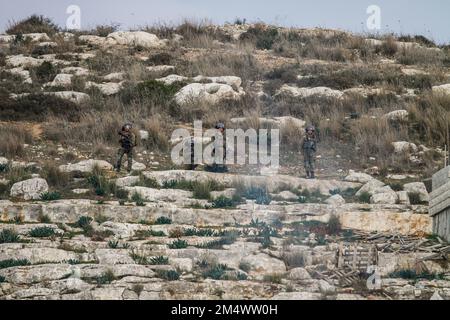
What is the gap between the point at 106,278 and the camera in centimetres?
1642

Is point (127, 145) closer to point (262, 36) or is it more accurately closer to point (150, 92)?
point (150, 92)

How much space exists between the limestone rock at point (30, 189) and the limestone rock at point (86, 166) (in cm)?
144

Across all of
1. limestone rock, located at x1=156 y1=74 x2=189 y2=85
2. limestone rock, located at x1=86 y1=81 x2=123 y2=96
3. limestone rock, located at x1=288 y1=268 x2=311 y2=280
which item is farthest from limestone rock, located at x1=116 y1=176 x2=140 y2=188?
limestone rock, located at x1=156 y1=74 x2=189 y2=85

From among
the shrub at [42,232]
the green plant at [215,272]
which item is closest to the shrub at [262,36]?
the shrub at [42,232]

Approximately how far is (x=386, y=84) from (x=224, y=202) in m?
12.4

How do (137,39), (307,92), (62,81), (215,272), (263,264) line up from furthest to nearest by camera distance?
(137,39), (62,81), (307,92), (263,264), (215,272)

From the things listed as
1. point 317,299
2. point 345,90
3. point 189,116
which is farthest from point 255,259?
point 345,90

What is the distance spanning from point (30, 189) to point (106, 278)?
20.3ft

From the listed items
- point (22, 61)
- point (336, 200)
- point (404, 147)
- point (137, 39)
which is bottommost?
point (336, 200)

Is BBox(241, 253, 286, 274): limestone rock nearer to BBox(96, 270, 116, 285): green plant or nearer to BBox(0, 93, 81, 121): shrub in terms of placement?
BBox(96, 270, 116, 285): green plant

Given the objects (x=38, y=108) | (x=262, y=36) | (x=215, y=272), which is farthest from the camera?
(x=262, y=36)

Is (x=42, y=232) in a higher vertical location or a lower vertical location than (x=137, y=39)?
lower

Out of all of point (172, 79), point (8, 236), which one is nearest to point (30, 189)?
point (8, 236)

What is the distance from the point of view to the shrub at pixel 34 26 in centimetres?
4006
